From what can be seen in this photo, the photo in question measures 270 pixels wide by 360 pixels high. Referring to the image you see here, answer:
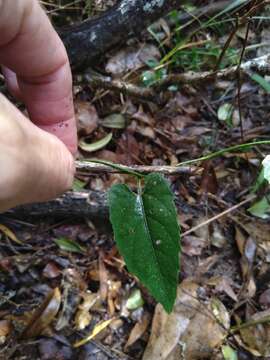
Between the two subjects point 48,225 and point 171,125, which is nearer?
point 48,225

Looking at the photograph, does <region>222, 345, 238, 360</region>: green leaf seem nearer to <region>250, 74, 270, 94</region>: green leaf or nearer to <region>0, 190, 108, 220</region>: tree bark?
<region>0, 190, 108, 220</region>: tree bark

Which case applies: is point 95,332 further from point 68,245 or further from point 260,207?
point 260,207

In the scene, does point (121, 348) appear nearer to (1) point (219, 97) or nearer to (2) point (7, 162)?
(2) point (7, 162)

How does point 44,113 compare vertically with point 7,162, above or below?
below

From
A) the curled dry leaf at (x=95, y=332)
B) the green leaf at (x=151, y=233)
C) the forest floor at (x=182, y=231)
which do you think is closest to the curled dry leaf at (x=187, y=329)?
the forest floor at (x=182, y=231)

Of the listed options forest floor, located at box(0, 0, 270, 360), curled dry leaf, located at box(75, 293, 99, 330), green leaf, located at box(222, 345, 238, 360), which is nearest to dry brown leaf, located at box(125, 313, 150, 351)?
forest floor, located at box(0, 0, 270, 360)

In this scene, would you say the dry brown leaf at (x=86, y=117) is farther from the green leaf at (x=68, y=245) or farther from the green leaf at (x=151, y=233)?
the green leaf at (x=151, y=233)

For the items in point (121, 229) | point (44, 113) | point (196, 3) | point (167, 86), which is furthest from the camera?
point (196, 3)

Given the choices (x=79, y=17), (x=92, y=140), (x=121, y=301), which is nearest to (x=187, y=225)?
(x=121, y=301)

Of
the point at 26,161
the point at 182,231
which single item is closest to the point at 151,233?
the point at 26,161
